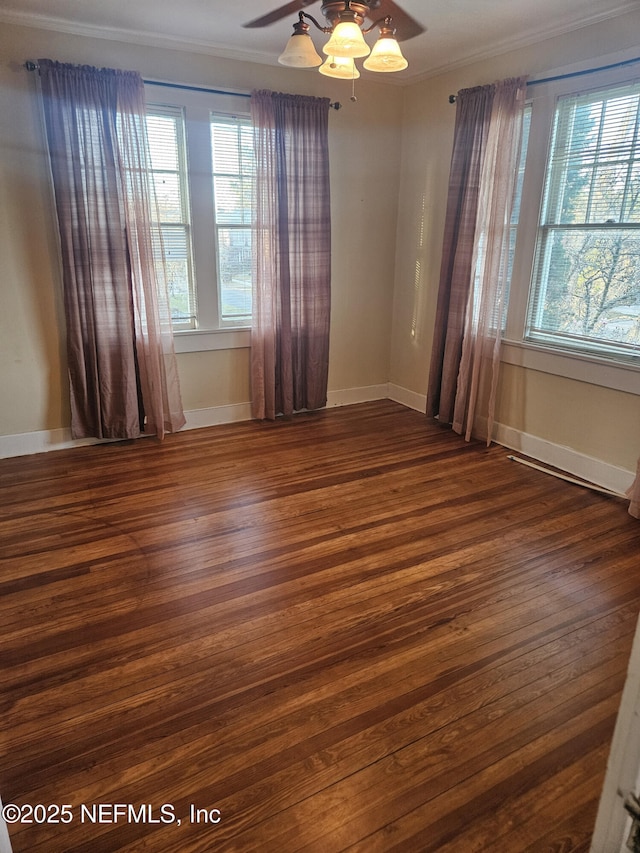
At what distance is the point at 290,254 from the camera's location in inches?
167

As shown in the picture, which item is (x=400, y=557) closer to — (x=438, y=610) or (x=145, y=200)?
(x=438, y=610)

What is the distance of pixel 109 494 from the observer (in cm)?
328

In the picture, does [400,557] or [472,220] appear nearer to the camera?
[400,557]

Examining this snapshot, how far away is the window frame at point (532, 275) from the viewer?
314 cm

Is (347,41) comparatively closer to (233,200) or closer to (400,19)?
(400,19)

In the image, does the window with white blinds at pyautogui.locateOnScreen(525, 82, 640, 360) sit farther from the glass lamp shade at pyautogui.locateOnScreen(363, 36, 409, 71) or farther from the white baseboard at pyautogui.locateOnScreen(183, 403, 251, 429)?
the white baseboard at pyautogui.locateOnScreen(183, 403, 251, 429)

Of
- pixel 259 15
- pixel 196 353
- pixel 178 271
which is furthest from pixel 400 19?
pixel 196 353

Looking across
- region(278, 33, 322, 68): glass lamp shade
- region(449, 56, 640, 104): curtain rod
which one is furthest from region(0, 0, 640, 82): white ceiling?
region(278, 33, 322, 68): glass lamp shade

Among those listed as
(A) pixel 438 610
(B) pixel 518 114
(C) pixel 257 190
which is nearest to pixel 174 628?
(A) pixel 438 610

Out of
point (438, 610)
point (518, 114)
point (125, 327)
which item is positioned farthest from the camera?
point (125, 327)

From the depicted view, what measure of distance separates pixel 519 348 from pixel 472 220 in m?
0.96

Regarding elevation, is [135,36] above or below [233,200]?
above

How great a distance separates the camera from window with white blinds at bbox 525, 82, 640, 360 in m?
3.04

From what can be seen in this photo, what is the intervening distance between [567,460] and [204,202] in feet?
10.2
